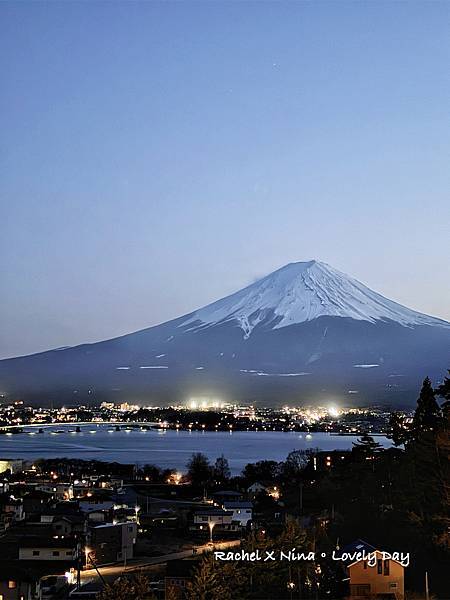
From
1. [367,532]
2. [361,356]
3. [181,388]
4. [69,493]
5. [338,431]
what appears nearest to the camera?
[367,532]

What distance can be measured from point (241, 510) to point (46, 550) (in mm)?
4406

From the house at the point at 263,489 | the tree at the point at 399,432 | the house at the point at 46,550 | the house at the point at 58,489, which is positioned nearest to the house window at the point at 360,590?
the tree at the point at 399,432

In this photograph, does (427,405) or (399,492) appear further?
(427,405)

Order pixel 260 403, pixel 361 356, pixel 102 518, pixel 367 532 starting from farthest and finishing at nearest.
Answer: pixel 260 403 → pixel 361 356 → pixel 102 518 → pixel 367 532

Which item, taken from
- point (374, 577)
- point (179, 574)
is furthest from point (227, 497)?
point (374, 577)

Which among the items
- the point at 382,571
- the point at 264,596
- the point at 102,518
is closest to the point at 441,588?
the point at 382,571

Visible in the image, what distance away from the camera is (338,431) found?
4075 centimetres

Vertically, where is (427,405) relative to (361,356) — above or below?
below

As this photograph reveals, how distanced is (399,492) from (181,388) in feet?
161

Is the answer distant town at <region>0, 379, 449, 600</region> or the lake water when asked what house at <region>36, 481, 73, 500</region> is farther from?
the lake water

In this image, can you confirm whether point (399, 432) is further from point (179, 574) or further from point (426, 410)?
point (179, 574)

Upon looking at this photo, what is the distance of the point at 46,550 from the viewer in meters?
8.28

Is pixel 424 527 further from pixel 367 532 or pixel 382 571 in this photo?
pixel 382 571

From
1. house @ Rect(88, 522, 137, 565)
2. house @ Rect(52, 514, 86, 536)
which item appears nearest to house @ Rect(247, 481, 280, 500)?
house @ Rect(52, 514, 86, 536)
